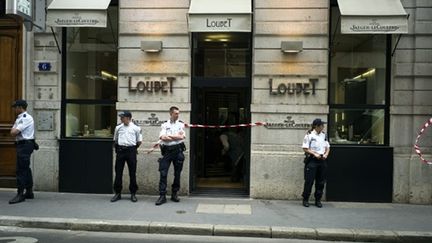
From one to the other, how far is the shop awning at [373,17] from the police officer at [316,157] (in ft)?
7.10

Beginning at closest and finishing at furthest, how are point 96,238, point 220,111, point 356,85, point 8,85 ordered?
point 96,238 → point 356,85 → point 8,85 → point 220,111

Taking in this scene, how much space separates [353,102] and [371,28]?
1785 millimetres

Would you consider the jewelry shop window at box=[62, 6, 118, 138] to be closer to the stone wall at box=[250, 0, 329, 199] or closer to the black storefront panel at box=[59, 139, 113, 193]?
the black storefront panel at box=[59, 139, 113, 193]

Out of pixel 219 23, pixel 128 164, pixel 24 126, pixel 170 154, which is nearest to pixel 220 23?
pixel 219 23

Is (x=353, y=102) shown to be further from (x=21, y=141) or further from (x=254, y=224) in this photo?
(x=21, y=141)

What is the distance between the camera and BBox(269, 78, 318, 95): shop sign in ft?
35.3

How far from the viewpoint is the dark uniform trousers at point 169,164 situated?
10.0m

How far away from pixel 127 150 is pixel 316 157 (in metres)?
3.94

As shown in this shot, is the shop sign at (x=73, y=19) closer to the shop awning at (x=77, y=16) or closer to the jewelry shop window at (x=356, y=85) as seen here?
the shop awning at (x=77, y=16)

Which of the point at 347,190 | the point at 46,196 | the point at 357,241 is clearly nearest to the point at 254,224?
the point at 357,241

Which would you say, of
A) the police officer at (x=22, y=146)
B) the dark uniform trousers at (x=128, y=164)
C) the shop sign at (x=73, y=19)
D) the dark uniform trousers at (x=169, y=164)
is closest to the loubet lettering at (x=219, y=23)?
the shop sign at (x=73, y=19)

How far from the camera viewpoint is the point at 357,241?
7980 mm

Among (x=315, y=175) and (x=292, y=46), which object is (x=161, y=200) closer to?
(x=315, y=175)

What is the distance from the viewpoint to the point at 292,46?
1066 cm
